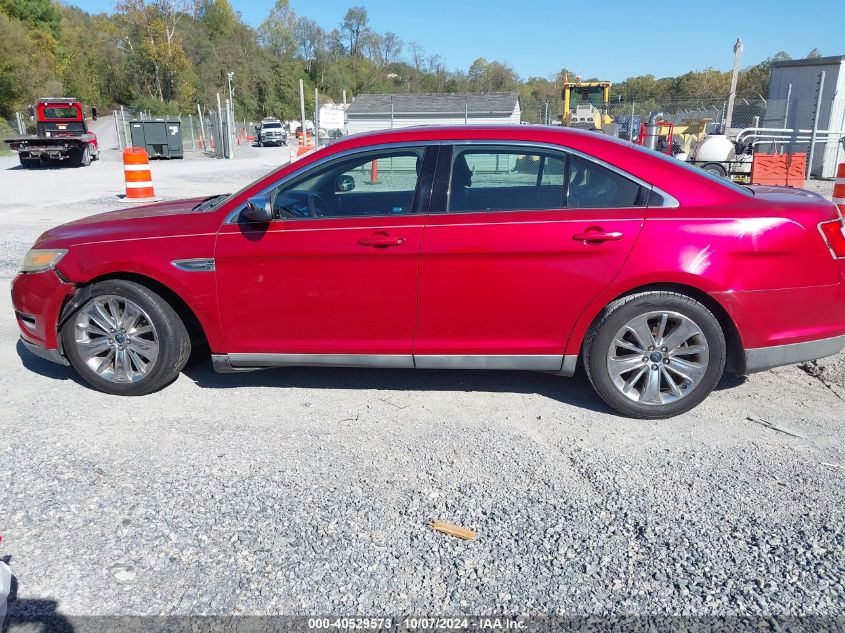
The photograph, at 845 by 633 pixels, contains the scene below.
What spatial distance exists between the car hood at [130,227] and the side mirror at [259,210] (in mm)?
324

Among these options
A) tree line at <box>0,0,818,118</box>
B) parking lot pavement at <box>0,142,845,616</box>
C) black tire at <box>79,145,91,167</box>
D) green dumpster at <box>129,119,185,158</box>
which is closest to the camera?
parking lot pavement at <box>0,142,845,616</box>

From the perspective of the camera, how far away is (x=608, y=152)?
3.81m

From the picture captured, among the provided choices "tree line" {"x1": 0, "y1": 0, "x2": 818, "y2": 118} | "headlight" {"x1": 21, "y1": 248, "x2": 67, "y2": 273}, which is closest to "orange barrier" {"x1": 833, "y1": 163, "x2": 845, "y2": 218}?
"headlight" {"x1": 21, "y1": 248, "x2": 67, "y2": 273}

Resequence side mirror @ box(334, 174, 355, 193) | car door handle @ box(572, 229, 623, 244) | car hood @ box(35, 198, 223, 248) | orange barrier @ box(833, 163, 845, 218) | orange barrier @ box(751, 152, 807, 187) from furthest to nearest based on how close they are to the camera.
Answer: orange barrier @ box(751, 152, 807, 187) → orange barrier @ box(833, 163, 845, 218) → side mirror @ box(334, 174, 355, 193) → car hood @ box(35, 198, 223, 248) → car door handle @ box(572, 229, 623, 244)

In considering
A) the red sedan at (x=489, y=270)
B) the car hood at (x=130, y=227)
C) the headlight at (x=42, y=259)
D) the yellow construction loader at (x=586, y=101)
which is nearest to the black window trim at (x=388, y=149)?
the red sedan at (x=489, y=270)

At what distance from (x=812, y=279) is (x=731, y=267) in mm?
502

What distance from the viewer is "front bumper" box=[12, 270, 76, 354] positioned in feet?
13.8

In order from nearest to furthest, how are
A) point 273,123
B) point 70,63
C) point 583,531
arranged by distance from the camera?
1. point 583,531
2. point 273,123
3. point 70,63

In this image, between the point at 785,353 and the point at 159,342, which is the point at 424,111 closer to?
the point at 159,342

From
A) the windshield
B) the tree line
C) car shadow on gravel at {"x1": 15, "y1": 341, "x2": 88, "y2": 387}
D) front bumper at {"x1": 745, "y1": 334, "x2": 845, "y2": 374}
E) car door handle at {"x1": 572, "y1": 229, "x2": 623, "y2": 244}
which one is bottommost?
car shadow on gravel at {"x1": 15, "y1": 341, "x2": 88, "y2": 387}

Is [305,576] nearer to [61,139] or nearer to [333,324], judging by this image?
[333,324]

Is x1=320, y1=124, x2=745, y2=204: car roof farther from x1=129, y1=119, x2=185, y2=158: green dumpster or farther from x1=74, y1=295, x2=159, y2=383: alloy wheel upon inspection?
x1=129, y1=119, x2=185, y2=158: green dumpster

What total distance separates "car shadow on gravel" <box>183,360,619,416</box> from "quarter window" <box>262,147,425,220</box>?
117cm

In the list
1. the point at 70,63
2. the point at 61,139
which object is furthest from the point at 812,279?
the point at 70,63
